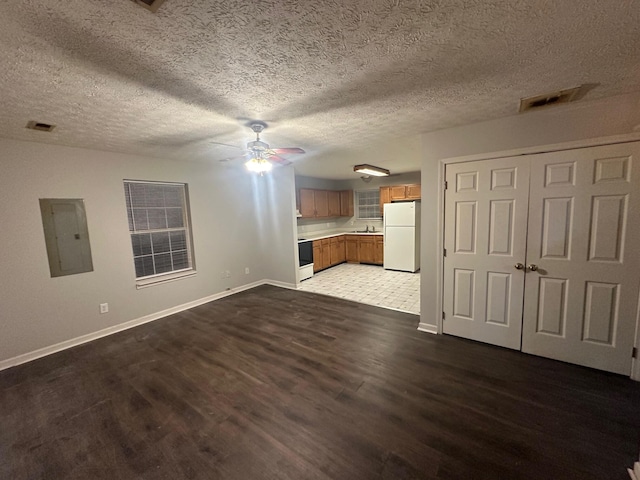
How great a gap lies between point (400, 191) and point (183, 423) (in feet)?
20.8

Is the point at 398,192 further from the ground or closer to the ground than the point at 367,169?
closer to the ground

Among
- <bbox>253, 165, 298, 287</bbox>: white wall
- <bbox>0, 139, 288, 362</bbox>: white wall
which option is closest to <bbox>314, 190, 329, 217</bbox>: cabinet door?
<bbox>253, 165, 298, 287</bbox>: white wall

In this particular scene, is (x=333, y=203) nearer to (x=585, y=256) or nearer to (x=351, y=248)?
(x=351, y=248)

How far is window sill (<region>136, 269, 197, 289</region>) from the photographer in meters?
3.82

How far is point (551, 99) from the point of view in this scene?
2.15 meters

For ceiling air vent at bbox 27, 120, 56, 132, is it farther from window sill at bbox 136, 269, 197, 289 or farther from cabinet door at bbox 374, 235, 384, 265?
cabinet door at bbox 374, 235, 384, 265

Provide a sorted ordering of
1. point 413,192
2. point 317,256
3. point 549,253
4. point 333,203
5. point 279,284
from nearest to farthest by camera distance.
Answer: point 549,253 < point 279,284 < point 317,256 < point 413,192 < point 333,203

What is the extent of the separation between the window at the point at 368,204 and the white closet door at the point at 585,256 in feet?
16.8

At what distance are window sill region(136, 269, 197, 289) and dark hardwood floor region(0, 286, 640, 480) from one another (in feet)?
2.99

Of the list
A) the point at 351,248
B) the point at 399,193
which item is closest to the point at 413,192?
the point at 399,193

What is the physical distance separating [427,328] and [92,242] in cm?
448

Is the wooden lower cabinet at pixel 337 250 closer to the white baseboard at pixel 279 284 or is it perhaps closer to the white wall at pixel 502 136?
the white baseboard at pixel 279 284

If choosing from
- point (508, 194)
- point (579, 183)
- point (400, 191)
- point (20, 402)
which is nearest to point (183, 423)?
point (20, 402)

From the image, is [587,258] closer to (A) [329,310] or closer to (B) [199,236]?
(A) [329,310]
